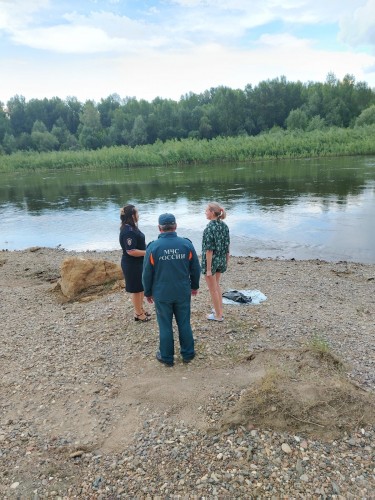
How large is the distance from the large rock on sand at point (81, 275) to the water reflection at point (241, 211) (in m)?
6.43

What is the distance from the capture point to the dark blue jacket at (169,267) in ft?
16.6

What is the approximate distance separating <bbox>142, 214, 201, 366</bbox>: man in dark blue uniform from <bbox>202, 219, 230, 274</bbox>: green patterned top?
966 mm

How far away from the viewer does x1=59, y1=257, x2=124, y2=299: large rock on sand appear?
9000mm

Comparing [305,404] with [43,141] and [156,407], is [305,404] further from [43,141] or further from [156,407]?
[43,141]

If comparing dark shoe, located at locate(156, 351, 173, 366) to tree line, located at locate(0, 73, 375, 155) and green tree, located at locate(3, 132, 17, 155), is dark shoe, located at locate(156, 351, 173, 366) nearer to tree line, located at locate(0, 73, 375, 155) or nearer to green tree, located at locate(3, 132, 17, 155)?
tree line, located at locate(0, 73, 375, 155)

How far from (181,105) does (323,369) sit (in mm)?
104998

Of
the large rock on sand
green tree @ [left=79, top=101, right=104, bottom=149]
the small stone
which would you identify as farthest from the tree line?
the small stone

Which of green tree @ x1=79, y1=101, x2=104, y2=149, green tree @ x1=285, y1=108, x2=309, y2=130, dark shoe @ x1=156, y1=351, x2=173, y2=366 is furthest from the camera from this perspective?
green tree @ x1=79, y1=101, x2=104, y2=149

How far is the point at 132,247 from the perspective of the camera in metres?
6.23

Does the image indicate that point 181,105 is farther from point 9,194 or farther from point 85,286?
point 85,286

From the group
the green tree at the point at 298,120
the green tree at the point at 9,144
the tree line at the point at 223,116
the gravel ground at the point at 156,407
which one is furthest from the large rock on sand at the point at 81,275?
the green tree at the point at 9,144

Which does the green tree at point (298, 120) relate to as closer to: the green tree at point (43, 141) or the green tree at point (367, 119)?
the green tree at point (367, 119)

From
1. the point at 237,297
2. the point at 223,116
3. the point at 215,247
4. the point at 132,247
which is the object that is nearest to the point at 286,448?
the point at 215,247

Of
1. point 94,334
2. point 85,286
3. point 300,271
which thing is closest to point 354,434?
point 94,334
